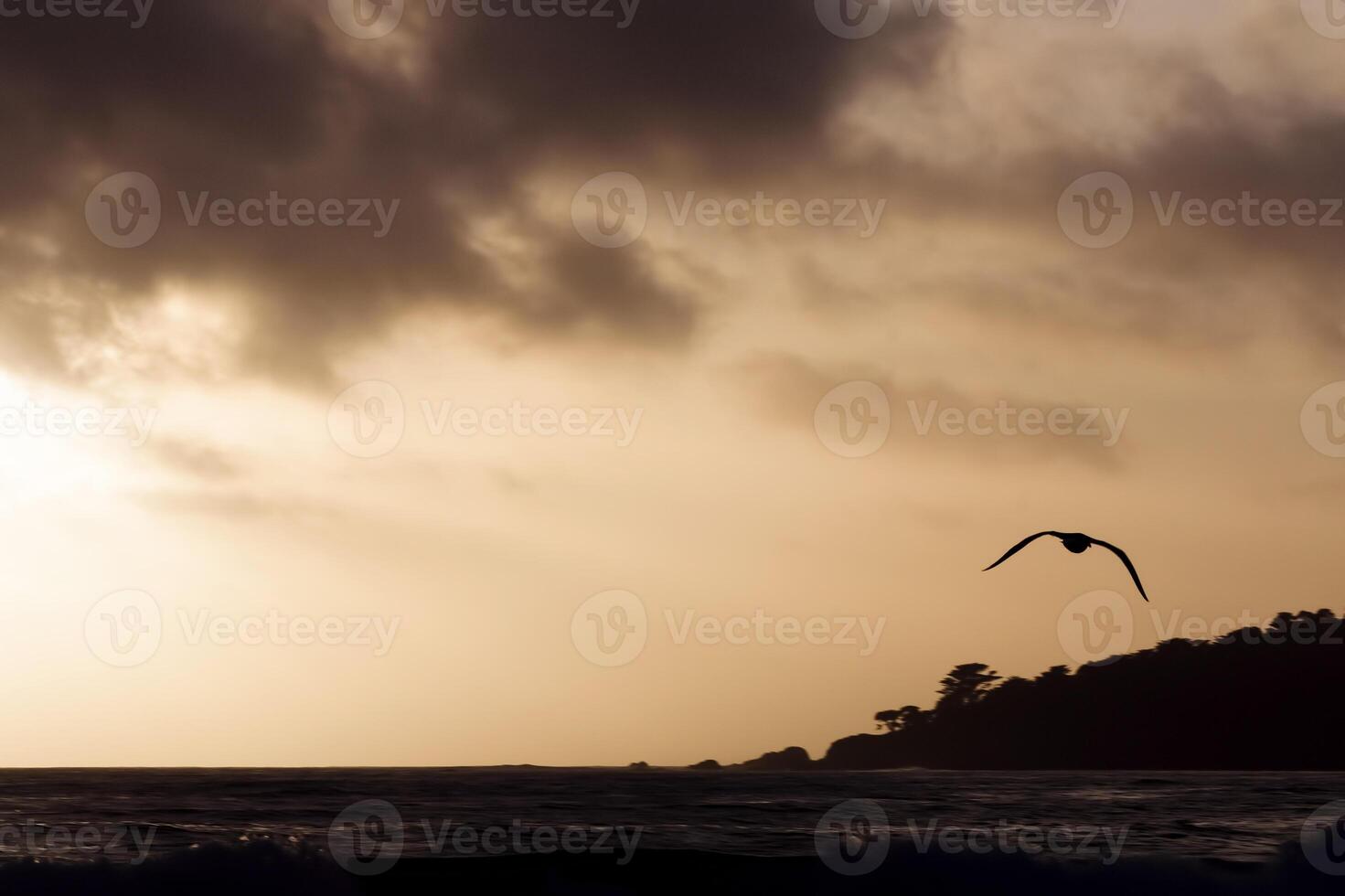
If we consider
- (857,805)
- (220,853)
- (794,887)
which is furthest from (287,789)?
(794,887)

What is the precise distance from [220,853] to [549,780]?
42.8 metres

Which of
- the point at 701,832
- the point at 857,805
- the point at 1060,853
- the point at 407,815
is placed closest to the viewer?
the point at 1060,853

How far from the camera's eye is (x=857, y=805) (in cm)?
4388

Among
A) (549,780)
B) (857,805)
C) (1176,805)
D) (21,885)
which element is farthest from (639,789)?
(21,885)

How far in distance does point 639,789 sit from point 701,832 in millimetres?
26563

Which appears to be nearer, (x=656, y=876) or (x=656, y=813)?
(x=656, y=876)

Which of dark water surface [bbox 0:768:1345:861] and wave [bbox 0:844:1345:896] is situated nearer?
wave [bbox 0:844:1345:896]

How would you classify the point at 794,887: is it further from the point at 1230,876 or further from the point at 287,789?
the point at 287,789

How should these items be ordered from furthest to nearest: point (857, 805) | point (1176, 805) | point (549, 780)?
point (549, 780)
point (857, 805)
point (1176, 805)

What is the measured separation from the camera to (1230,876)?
23.8 metres

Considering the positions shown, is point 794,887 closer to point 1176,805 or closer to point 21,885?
point 21,885

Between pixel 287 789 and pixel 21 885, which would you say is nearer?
pixel 21 885

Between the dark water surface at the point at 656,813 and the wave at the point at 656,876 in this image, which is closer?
the wave at the point at 656,876

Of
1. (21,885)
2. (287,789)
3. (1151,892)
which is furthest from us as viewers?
(287,789)
